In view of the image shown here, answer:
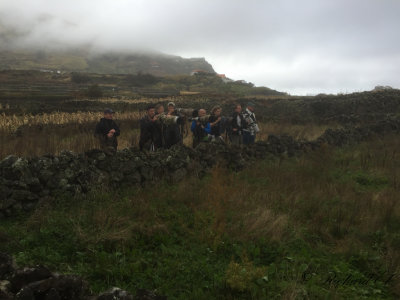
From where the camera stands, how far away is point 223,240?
16.6 ft

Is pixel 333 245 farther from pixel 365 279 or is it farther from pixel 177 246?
pixel 177 246

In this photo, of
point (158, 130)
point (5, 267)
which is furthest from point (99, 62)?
point (5, 267)

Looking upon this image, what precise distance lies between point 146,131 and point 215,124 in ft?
7.69

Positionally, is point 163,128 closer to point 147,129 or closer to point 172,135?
point 172,135

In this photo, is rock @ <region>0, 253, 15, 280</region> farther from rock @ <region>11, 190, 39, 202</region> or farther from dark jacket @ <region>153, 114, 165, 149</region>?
dark jacket @ <region>153, 114, 165, 149</region>

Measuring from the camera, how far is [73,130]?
567 inches

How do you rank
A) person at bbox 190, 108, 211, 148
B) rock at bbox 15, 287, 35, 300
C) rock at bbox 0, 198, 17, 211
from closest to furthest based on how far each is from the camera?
rock at bbox 15, 287, 35, 300 → rock at bbox 0, 198, 17, 211 → person at bbox 190, 108, 211, 148

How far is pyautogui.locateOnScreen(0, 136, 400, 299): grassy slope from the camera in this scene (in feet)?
13.1

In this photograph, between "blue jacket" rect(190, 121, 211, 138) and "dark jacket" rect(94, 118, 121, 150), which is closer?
"dark jacket" rect(94, 118, 121, 150)

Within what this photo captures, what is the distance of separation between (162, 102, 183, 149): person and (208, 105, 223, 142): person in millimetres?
1272

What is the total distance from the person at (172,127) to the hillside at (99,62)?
380 feet

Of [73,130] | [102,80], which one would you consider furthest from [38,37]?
[73,130]

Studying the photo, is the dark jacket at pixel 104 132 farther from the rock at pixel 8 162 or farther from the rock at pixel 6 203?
the rock at pixel 6 203

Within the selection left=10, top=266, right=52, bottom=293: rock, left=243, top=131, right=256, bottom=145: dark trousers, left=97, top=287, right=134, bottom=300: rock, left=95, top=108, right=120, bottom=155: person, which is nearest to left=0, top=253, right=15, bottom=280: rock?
left=10, top=266, right=52, bottom=293: rock
